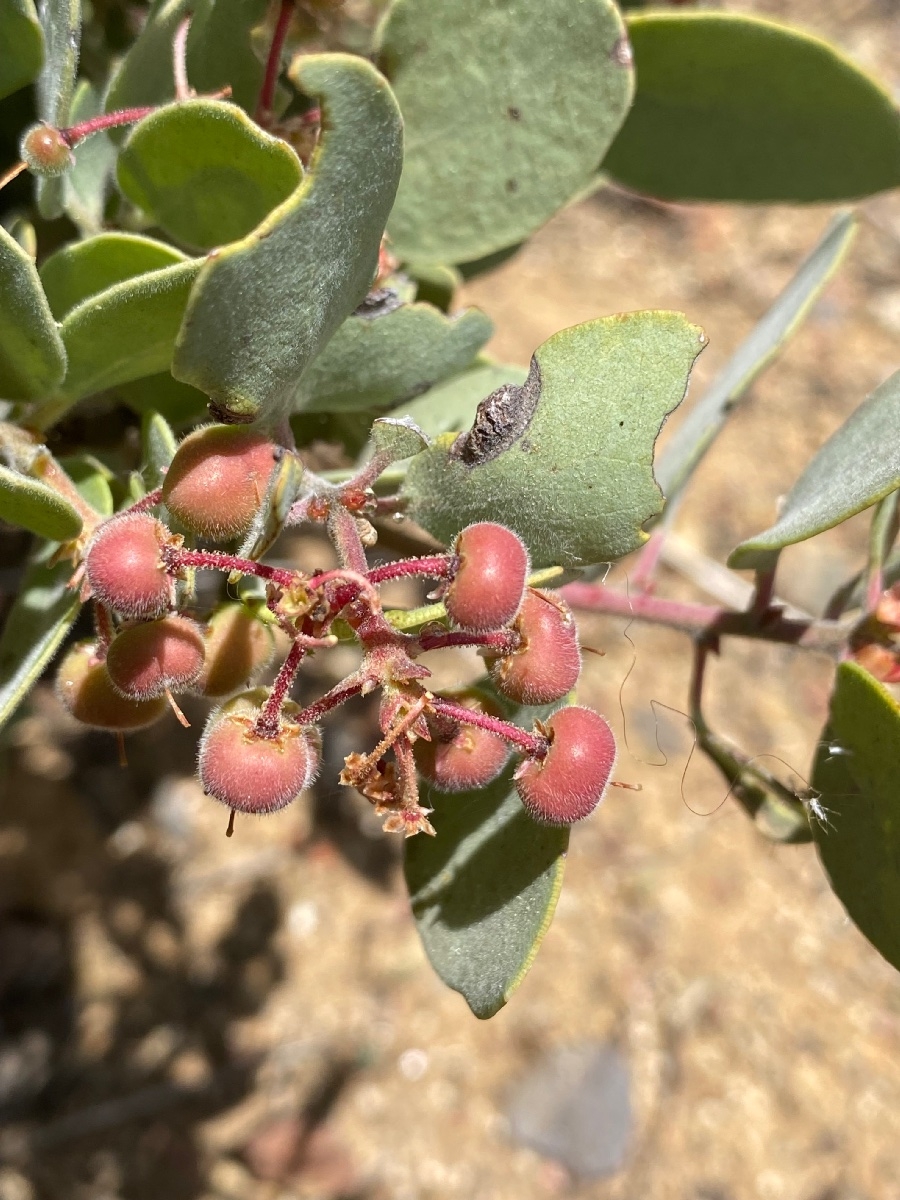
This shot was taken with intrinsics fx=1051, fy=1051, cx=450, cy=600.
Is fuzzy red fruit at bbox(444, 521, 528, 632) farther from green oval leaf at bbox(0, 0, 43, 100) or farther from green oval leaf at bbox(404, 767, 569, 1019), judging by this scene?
green oval leaf at bbox(0, 0, 43, 100)

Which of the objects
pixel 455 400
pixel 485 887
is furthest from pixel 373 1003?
pixel 455 400

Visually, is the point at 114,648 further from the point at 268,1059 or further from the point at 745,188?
the point at 268,1059

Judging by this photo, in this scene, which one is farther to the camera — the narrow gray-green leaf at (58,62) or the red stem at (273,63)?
the red stem at (273,63)

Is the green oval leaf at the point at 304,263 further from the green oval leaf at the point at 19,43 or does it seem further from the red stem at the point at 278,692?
the green oval leaf at the point at 19,43

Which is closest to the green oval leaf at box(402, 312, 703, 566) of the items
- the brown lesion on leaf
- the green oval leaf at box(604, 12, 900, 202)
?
the brown lesion on leaf

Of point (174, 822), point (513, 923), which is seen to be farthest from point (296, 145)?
point (174, 822)

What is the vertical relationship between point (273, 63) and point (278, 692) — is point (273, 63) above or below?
above

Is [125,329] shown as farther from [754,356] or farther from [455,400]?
[754,356]

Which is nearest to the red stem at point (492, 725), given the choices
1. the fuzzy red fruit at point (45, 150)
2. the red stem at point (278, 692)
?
the red stem at point (278, 692)
